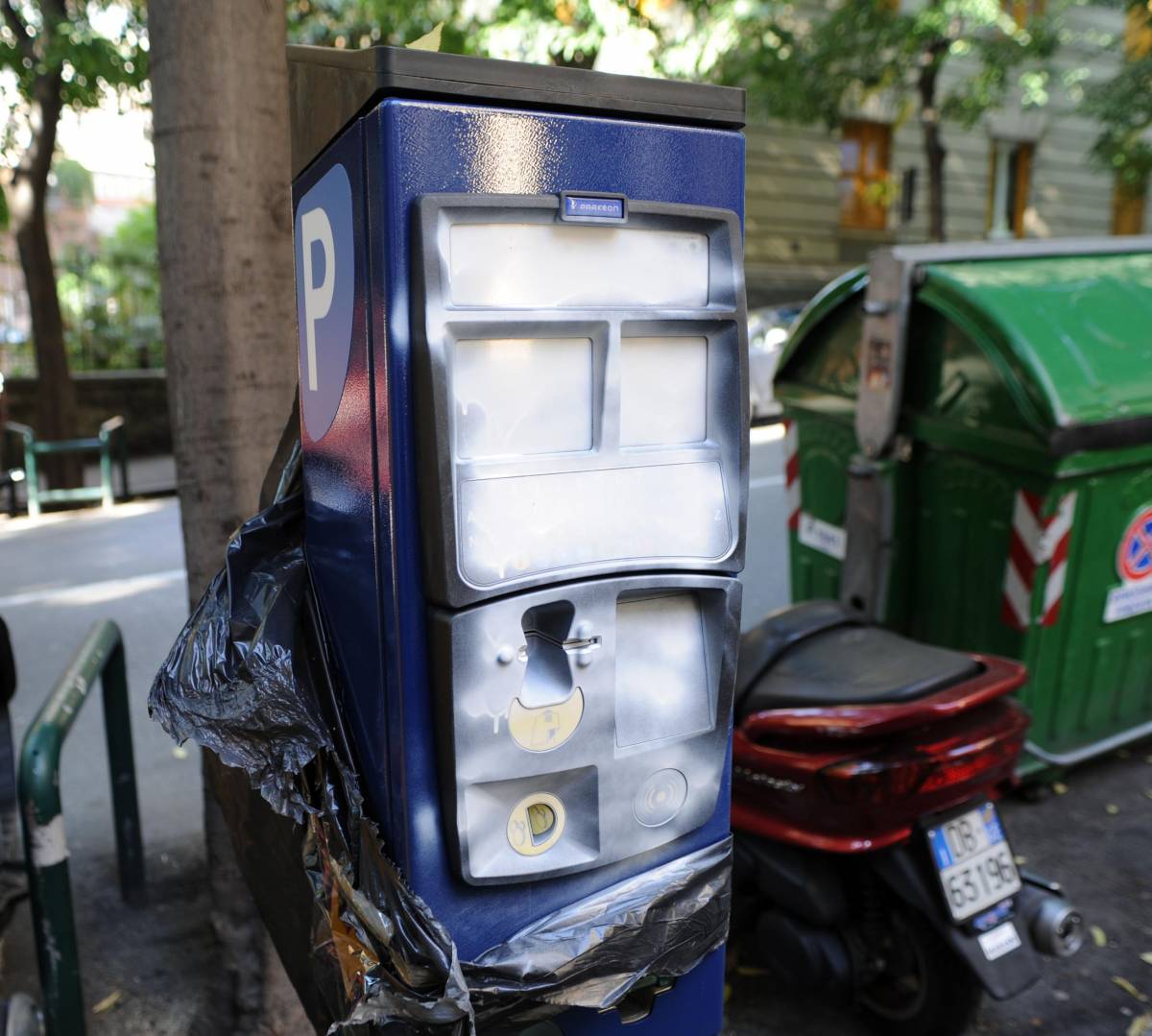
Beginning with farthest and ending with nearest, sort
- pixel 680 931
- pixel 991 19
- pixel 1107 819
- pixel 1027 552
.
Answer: pixel 991 19 < pixel 1107 819 < pixel 1027 552 < pixel 680 931

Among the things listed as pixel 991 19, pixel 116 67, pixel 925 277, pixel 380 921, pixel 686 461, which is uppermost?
pixel 991 19

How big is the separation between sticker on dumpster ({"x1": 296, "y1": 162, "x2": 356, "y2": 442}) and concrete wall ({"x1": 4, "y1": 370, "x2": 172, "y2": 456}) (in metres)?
13.4

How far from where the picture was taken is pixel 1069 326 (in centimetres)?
363

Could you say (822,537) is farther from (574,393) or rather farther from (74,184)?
(74,184)

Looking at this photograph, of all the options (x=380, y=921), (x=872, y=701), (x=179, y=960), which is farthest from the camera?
(x=179, y=960)

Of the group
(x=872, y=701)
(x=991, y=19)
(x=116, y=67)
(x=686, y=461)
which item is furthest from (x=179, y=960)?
(x=991, y=19)

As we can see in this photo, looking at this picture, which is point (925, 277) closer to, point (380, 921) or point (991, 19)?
point (380, 921)

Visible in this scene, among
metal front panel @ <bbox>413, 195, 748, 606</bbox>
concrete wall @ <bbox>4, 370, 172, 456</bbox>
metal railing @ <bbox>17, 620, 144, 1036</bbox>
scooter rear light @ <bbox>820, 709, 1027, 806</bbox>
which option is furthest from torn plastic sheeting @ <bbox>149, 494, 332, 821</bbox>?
concrete wall @ <bbox>4, 370, 172, 456</bbox>

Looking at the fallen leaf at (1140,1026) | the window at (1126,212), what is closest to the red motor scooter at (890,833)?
the fallen leaf at (1140,1026)

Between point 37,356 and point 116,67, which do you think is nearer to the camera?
point 116,67

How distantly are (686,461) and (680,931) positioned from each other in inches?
29.9

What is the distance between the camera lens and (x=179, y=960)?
→ 3.10 meters

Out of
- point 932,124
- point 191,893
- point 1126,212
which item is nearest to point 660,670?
point 191,893

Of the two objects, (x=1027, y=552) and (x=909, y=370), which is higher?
(x=909, y=370)
